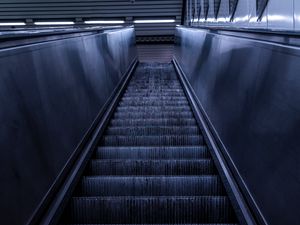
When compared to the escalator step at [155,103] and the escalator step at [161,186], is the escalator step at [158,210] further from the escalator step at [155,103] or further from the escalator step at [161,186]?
the escalator step at [155,103]

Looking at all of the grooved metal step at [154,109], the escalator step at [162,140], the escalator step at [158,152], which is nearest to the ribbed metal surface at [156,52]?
the grooved metal step at [154,109]

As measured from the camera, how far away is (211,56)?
15.3 ft

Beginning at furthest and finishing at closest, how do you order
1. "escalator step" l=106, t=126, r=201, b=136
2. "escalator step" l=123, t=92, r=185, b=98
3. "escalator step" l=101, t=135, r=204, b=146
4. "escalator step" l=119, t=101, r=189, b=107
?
"escalator step" l=123, t=92, r=185, b=98 → "escalator step" l=119, t=101, r=189, b=107 → "escalator step" l=106, t=126, r=201, b=136 → "escalator step" l=101, t=135, r=204, b=146

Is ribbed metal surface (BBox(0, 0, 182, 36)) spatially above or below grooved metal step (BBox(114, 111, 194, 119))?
above

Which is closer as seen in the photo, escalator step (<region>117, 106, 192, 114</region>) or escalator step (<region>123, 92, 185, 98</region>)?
escalator step (<region>117, 106, 192, 114</region>)

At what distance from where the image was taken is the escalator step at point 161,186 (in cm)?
288

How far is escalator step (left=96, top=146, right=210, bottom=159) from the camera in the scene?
11.9 ft

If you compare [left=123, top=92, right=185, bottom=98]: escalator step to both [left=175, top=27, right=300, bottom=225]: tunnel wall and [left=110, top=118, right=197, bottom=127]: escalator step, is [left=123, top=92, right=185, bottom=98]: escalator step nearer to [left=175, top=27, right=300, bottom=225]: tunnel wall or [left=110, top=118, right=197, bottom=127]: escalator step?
[left=110, top=118, right=197, bottom=127]: escalator step

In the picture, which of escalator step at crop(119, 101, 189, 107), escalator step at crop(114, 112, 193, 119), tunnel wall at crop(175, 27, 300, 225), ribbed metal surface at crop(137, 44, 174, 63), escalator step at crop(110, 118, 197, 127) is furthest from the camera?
ribbed metal surface at crop(137, 44, 174, 63)

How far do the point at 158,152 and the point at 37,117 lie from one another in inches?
58.3

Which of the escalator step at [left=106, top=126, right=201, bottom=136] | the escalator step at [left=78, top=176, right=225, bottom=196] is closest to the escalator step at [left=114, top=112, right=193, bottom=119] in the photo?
the escalator step at [left=106, top=126, right=201, bottom=136]

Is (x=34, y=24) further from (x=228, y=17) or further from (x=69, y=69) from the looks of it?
(x=69, y=69)

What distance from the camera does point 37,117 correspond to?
242cm

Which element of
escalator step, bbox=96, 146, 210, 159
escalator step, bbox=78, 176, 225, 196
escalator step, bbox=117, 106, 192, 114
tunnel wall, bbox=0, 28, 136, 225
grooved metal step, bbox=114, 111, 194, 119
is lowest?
escalator step, bbox=117, 106, 192, 114
